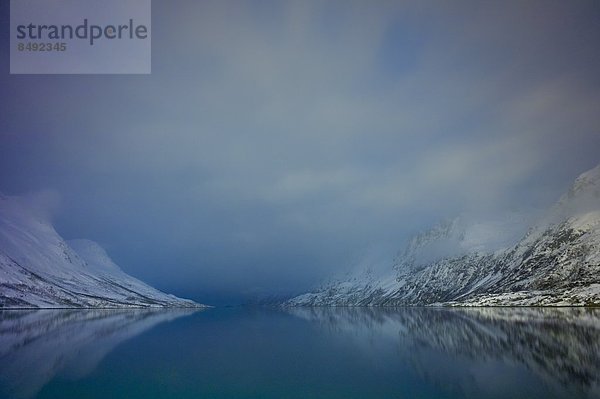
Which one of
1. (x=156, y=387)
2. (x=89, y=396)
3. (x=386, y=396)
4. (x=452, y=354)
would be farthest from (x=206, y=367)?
(x=452, y=354)

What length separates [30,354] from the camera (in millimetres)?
43969

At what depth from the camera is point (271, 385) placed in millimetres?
29016

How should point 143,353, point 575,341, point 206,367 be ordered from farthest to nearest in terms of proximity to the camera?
point 575,341, point 143,353, point 206,367

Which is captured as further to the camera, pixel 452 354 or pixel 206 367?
pixel 452 354

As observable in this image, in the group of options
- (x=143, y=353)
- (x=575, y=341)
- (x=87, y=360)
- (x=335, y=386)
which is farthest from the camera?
(x=575, y=341)

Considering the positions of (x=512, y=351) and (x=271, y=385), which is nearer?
(x=271, y=385)

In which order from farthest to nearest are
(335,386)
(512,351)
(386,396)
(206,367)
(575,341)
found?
(575,341), (512,351), (206,367), (335,386), (386,396)

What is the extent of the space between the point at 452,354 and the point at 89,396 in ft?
117

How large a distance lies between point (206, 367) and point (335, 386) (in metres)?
14.3

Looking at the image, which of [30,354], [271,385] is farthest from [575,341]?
[30,354]

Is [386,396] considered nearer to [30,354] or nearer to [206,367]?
[206,367]

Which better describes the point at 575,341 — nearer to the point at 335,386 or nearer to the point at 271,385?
the point at 335,386

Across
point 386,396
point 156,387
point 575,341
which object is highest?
point 156,387

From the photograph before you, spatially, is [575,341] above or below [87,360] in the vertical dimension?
below
